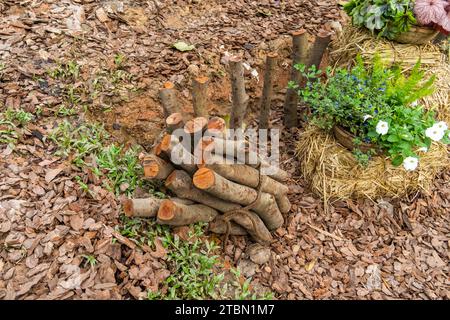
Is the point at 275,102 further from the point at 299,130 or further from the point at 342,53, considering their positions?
the point at 342,53

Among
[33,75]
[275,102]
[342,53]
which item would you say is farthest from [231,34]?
[33,75]

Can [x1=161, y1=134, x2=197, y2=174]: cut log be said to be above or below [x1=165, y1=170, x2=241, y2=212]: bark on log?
above

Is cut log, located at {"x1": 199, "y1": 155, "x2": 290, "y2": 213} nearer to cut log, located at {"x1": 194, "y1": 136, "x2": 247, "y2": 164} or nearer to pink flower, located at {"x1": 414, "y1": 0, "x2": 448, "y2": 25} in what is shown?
cut log, located at {"x1": 194, "y1": 136, "x2": 247, "y2": 164}

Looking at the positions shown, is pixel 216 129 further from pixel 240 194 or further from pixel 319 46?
pixel 319 46

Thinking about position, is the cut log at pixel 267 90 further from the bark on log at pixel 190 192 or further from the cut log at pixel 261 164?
the bark on log at pixel 190 192

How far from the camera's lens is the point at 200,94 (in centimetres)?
274

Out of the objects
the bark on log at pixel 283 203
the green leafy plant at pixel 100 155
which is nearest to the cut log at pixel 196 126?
the green leafy plant at pixel 100 155

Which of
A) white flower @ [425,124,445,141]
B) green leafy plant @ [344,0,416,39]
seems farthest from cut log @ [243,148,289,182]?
green leafy plant @ [344,0,416,39]

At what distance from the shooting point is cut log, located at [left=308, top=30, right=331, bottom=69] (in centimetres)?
317

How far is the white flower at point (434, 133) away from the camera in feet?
8.92

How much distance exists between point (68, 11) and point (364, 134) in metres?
2.80

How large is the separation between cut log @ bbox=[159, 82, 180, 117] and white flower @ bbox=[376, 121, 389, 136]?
4.48 feet

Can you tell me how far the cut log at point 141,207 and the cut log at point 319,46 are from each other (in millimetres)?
1808

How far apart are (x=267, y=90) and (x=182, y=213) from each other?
1.37 metres
